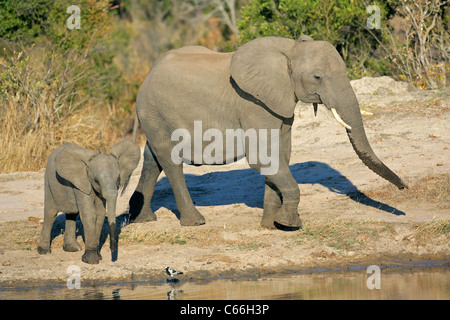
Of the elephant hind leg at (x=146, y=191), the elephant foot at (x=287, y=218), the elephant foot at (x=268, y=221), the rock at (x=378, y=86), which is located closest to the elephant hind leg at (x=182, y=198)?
the elephant hind leg at (x=146, y=191)

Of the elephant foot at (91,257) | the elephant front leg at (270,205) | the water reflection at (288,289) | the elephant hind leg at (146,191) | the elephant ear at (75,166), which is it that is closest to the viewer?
the water reflection at (288,289)

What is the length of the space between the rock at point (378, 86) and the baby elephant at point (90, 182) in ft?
22.7

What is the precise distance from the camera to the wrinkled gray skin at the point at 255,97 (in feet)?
26.4

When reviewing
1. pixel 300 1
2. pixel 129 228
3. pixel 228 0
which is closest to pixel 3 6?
pixel 300 1

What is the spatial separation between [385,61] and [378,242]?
7770mm

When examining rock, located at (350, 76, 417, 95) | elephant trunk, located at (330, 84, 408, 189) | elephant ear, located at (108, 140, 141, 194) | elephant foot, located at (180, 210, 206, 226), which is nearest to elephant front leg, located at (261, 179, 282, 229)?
elephant foot, located at (180, 210, 206, 226)

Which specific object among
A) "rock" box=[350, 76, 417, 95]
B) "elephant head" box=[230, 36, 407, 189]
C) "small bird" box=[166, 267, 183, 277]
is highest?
"rock" box=[350, 76, 417, 95]

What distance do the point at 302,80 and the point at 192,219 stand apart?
2.05 m

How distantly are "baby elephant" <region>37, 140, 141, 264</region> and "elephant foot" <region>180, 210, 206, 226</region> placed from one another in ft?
4.23

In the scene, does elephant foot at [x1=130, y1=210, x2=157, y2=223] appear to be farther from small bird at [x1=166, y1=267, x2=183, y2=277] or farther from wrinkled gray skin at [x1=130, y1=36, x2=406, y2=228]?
small bird at [x1=166, y1=267, x2=183, y2=277]

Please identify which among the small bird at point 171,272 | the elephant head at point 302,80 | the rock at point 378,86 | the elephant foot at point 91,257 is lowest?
the small bird at point 171,272

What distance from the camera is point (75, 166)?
7742 mm

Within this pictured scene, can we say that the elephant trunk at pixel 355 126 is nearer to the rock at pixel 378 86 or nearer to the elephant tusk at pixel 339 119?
the elephant tusk at pixel 339 119

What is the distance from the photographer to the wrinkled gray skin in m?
8.04
